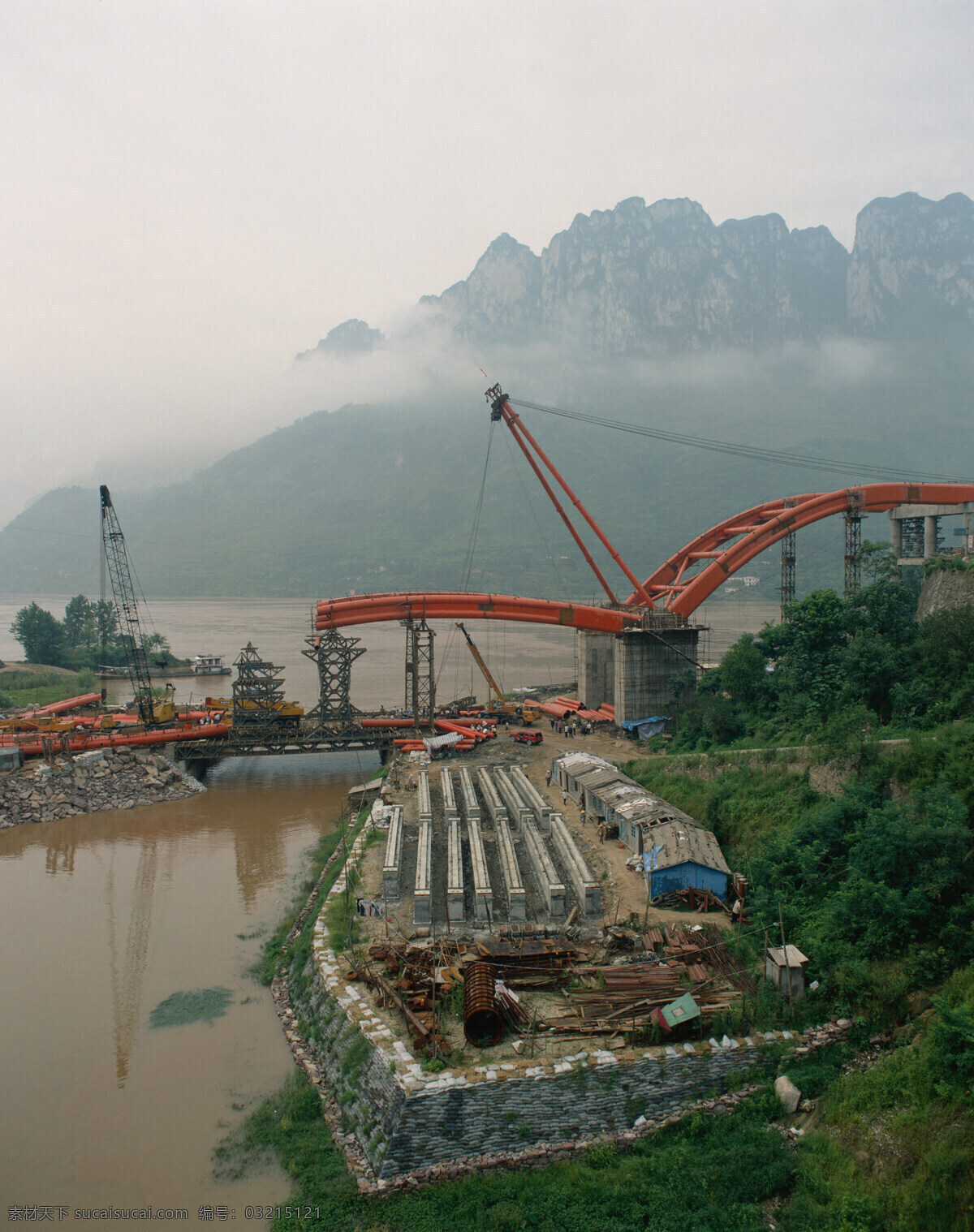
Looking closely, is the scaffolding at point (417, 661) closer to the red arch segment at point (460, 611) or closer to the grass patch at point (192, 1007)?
the red arch segment at point (460, 611)

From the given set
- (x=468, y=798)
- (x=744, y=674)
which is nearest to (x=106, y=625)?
(x=468, y=798)

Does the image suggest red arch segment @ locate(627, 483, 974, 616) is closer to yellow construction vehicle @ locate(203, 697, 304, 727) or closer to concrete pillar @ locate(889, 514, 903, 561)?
concrete pillar @ locate(889, 514, 903, 561)

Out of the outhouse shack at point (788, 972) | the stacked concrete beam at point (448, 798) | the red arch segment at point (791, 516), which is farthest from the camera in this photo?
the red arch segment at point (791, 516)

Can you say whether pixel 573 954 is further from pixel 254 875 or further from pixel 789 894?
pixel 254 875

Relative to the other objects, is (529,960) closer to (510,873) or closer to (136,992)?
(510,873)

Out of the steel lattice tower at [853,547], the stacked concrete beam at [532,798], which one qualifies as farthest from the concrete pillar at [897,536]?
the stacked concrete beam at [532,798]

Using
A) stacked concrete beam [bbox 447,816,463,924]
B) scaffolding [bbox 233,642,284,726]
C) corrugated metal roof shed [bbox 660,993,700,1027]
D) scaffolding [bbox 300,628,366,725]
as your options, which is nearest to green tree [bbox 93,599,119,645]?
scaffolding [bbox 233,642,284,726]
